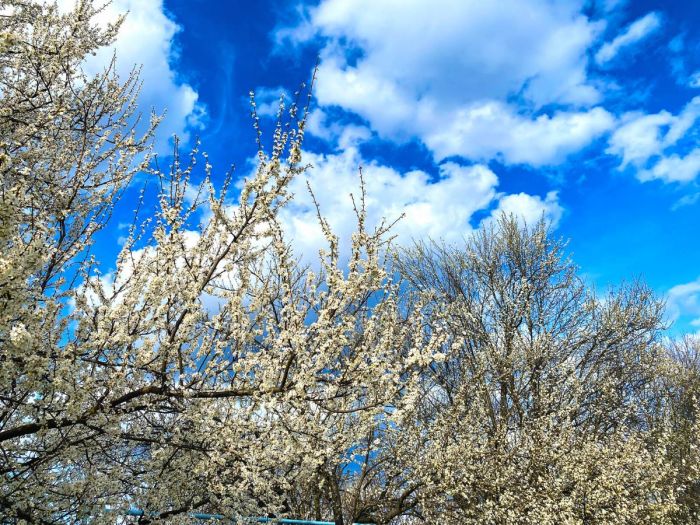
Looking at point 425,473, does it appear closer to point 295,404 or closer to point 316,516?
point 316,516

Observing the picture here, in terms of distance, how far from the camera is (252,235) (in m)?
3.92

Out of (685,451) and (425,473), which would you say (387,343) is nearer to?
(425,473)

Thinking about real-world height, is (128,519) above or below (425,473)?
below

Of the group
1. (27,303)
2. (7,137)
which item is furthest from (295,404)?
(7,137)

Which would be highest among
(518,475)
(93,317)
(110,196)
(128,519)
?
(110,196)

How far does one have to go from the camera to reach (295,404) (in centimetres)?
339

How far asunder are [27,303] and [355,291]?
196 cm

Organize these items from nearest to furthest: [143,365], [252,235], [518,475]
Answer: [143,365]
[252,235]
[518,475]

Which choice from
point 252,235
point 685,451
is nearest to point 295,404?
point 252,235

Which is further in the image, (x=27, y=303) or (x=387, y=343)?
(x=387, y=343)

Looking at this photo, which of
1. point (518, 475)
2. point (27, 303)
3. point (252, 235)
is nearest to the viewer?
point (27, 303)

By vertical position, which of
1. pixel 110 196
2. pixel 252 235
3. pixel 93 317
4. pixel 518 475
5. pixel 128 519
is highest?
pixel 110 196

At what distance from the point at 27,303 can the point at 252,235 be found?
63.9 inches

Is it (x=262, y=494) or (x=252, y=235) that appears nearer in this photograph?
(x=252, y=235)
